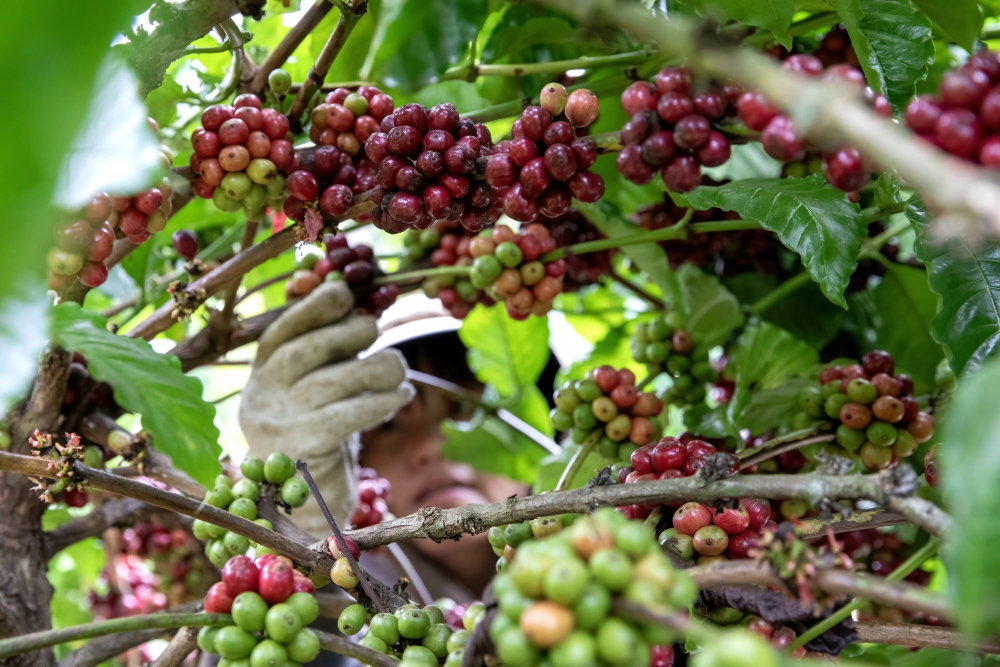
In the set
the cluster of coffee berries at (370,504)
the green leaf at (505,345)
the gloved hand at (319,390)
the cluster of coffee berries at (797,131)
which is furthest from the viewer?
the green leaf at (505,345)

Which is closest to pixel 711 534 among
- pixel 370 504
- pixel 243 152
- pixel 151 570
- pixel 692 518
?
pixel 692 518

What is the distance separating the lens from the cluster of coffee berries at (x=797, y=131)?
0.36 m

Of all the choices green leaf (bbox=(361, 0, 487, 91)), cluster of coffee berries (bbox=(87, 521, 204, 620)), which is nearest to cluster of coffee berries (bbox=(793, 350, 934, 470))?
green leaf (bbox=(361, 0, 487, 91))

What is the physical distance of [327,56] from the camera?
0.64m

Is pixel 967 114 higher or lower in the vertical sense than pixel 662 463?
higher

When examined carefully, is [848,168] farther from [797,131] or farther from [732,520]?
[732,520]

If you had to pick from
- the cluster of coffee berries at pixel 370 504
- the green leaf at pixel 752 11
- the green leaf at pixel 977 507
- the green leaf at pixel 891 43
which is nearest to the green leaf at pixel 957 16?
the green leaf at pixel 891 43

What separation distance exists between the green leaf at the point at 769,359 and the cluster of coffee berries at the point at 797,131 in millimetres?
590

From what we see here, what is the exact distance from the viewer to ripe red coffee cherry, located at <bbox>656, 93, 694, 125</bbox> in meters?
0.42

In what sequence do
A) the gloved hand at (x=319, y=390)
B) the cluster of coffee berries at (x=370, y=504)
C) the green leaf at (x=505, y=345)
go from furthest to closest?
the green leaf at (x=505, y=345), the cluster of coffee berries at (x=370, y=504), the gloved hand at (x=319, y=390)

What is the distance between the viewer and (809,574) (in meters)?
0.35

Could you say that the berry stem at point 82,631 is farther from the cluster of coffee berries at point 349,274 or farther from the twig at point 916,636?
the cluster of coffee berries at point 349,274

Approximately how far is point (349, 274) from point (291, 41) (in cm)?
32

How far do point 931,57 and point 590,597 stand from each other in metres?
0.49
